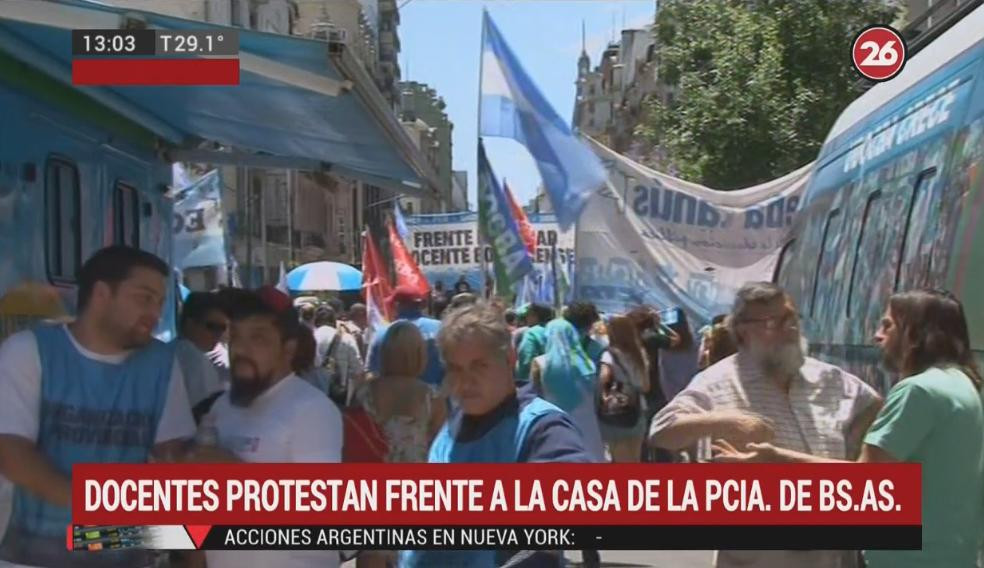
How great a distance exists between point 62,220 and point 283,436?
98.8 inches

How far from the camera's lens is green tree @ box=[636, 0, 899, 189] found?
1491 centimetres

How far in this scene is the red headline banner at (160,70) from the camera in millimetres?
4758

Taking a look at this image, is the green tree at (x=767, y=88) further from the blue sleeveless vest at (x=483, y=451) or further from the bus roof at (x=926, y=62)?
the blue sleeveless vest at (x=483, y=451)

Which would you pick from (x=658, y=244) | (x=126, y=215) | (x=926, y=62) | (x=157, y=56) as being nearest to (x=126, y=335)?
(x=157, y=56)

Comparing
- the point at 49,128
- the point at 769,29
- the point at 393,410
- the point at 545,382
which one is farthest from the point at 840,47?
the point at 49,128

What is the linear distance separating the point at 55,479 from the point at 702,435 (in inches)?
69.3

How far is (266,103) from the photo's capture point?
617cm

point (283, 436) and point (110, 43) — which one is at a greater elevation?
point (110, 43)

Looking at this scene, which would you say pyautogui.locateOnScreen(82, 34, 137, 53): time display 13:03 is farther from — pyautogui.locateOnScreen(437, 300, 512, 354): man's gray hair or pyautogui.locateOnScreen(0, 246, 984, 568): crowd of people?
pyautogui.locateOnScreen(437, 300, 512, 354): man's gray hair

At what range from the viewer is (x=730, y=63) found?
15.6 metres

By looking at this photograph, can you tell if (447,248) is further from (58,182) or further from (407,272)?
(58,182)

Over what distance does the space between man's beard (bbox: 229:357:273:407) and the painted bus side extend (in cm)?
147

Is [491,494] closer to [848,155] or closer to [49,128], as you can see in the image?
[49,128]

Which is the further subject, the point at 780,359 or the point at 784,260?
the point at 784,260
